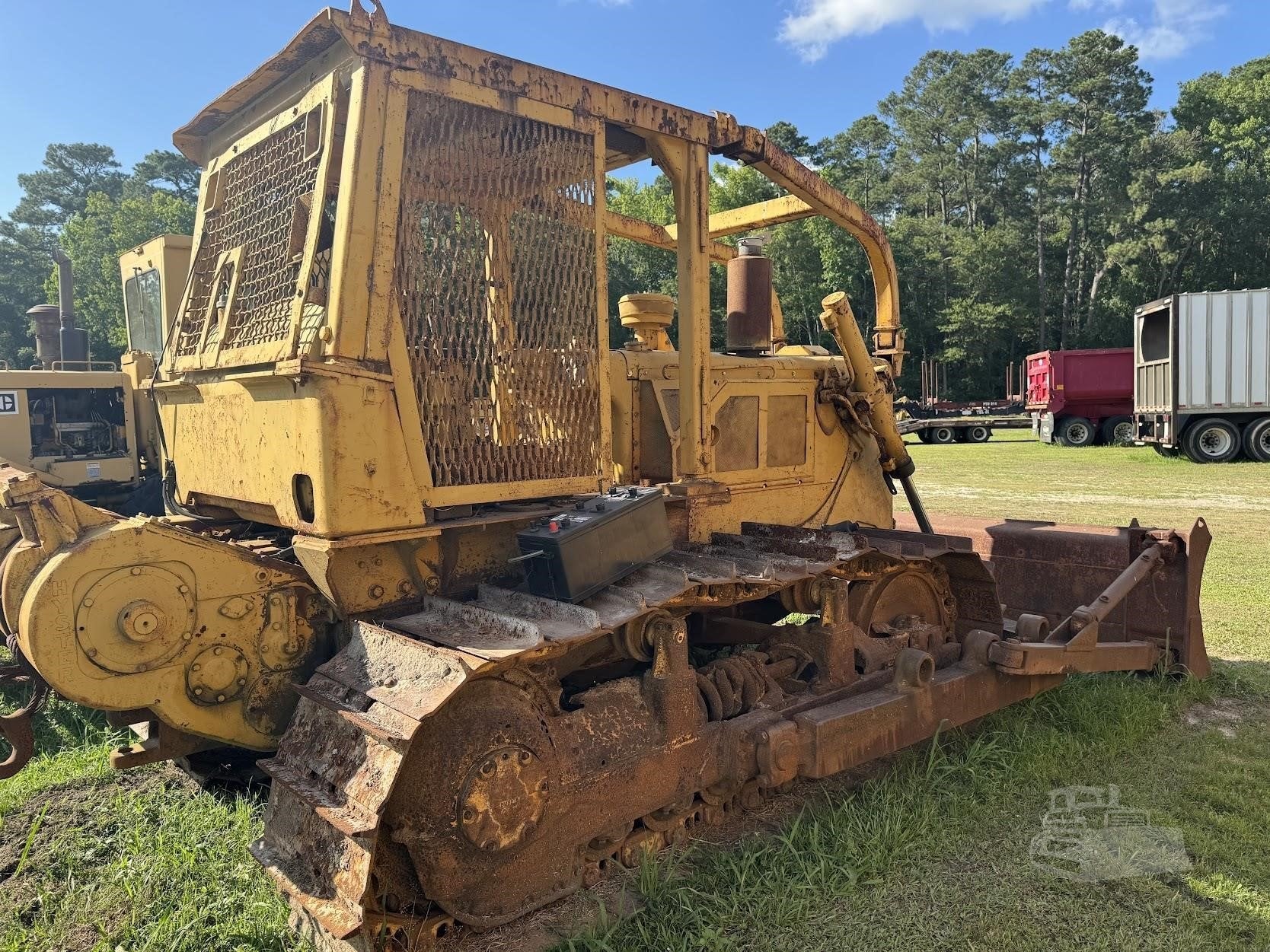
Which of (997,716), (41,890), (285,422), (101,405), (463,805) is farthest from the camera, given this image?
(101,405)

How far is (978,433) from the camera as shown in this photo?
3036 centimetres

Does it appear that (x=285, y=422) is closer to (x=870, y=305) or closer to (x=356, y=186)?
(x=356, y=186)

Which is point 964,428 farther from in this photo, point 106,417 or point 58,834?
point 58,834

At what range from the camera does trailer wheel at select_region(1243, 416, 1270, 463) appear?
19.2 meters

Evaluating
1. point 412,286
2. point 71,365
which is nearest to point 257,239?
point 412,286

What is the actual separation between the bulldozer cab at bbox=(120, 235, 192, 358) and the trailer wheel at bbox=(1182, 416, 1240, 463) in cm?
2011

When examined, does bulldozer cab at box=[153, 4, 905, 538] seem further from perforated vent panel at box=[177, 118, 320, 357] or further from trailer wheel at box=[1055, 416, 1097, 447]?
trailer wheel at box=[1055, 416, 1097, 447]

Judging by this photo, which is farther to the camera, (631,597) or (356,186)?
(631,597)

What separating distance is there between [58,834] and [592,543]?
2.91 metres

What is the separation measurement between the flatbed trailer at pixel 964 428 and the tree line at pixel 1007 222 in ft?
26.1

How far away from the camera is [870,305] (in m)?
47.9

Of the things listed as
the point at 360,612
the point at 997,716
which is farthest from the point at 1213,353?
the point at 360,612

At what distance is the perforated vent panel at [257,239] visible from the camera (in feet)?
10.8

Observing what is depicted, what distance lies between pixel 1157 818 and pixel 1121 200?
48.5m
